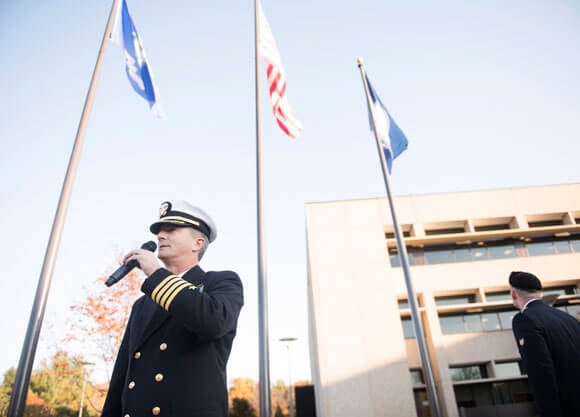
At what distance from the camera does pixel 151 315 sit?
259 centimetres

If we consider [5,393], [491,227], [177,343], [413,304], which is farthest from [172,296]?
[5,393]

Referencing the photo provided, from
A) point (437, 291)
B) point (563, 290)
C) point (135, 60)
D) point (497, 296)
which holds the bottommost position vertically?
point (135, 60)

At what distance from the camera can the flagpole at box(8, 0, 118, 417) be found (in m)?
3.46

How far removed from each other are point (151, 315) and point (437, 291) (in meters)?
24.8

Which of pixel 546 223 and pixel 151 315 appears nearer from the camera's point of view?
pixel 151 315

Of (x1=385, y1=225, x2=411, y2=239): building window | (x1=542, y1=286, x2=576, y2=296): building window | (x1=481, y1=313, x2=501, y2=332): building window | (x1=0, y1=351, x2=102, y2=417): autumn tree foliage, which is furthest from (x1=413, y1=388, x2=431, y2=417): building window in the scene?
(x1=0, y1=351, x2=102, y2=417): autumn tree foliage

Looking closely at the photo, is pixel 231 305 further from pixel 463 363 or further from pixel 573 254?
pixel 573 254

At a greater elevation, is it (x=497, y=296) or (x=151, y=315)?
(x=497, y=296)

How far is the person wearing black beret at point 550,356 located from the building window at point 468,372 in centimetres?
2154

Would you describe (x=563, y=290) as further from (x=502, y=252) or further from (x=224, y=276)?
(x=224, y=276)

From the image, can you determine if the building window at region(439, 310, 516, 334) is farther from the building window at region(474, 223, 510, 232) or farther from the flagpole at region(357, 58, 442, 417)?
the flagpole at region(357, 58, 442, 417)

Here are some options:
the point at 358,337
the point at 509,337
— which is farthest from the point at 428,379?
the point at 509,337

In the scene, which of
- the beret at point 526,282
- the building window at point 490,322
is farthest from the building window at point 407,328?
the beret at point 526,282

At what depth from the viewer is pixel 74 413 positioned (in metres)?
23.3
